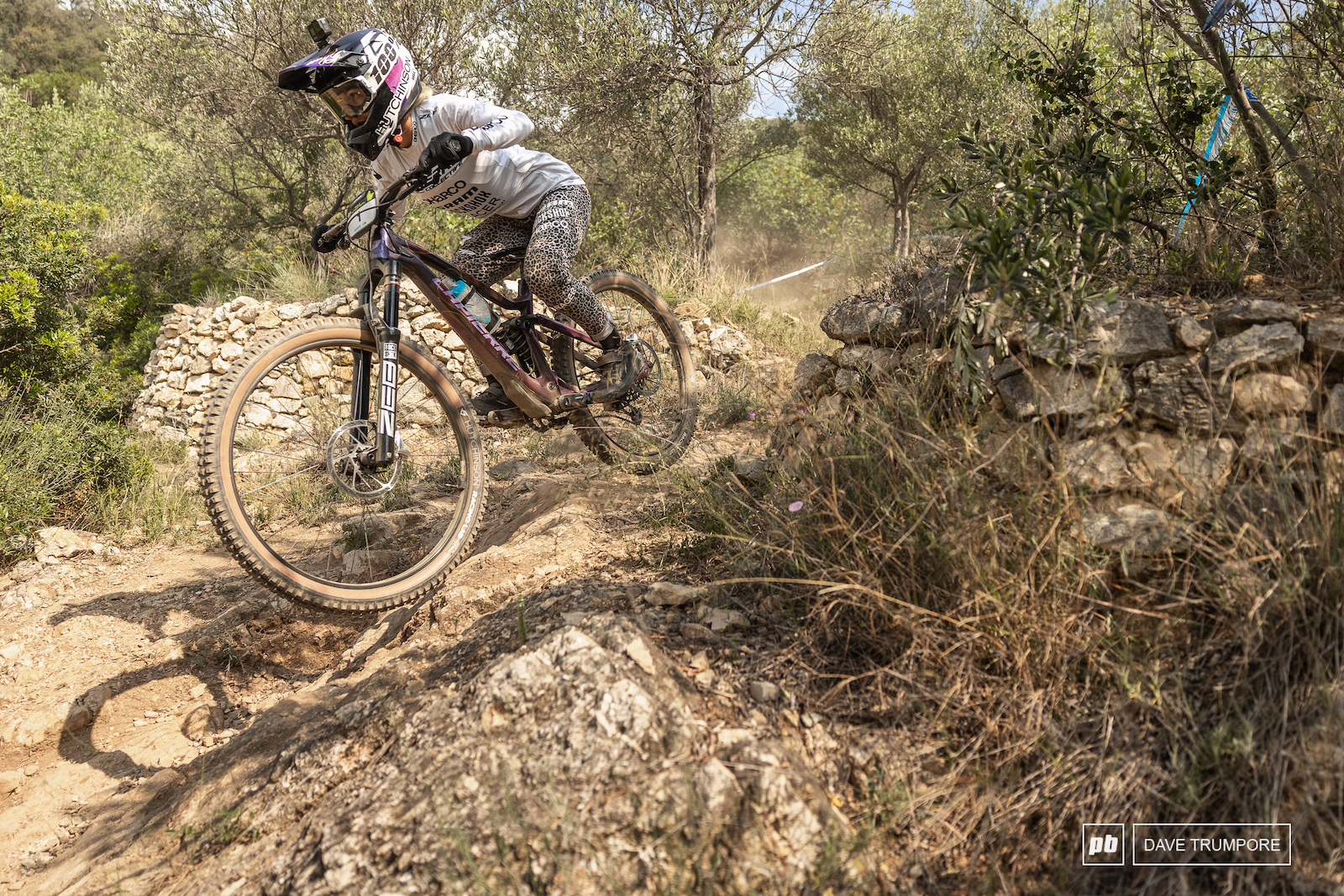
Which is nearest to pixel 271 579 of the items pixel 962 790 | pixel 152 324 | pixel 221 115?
pixel 962 790

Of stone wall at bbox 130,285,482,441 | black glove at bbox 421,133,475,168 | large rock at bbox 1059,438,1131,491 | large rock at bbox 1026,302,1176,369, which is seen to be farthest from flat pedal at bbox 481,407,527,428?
stone wall at bbox 130,285,482,441

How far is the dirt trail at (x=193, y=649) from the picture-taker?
2.57m

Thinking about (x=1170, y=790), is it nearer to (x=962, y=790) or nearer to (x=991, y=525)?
(x=962, y=790)

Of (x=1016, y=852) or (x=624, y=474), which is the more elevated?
(x=624, y=474)

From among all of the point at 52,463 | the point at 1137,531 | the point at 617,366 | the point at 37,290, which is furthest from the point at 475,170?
the point at 37,290

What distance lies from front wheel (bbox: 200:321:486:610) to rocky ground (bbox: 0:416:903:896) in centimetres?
26

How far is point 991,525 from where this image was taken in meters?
1.83

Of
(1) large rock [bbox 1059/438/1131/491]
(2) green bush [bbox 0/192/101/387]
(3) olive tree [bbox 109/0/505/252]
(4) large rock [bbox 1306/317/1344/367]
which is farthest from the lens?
A: (3) olive tree [bbox 109/0/505/252]

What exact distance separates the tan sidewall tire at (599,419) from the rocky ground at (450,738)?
217 millimetres

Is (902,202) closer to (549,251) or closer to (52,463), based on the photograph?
(549,251)

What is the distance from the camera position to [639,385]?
13.7ft

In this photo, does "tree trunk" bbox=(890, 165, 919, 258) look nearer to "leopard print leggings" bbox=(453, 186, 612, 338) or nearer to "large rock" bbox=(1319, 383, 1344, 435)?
"leopard print leggings" bbox=(453, 186, 612, 338)

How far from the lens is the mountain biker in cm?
301

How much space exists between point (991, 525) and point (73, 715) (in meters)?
3.64
